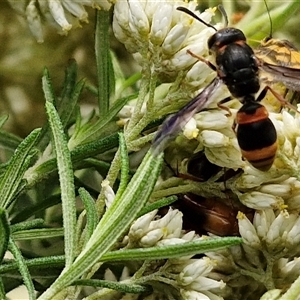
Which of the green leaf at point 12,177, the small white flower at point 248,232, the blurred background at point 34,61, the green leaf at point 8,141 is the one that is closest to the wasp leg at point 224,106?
the small white flower at point 248,232

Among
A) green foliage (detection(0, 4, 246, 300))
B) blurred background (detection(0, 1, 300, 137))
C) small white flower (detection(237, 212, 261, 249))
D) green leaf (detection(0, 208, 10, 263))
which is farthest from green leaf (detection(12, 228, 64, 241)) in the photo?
blurred background (detection(0, 1, 300, 137))

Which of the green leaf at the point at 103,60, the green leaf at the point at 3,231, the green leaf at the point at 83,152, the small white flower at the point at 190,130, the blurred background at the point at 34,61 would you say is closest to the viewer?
the green leaf at the point at 3,231

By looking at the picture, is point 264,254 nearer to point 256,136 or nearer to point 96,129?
point 256,136

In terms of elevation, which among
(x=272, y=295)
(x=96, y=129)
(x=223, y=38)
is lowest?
(x=272, y=295)

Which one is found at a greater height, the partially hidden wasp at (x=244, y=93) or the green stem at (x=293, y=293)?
the partially hidden wasp at (x=244, y=93)

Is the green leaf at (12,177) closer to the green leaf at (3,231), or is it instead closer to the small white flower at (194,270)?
the green leaf at (3,231)

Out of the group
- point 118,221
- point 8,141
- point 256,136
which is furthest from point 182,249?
point 8,141

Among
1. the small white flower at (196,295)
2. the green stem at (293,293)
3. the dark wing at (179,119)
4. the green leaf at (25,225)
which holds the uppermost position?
the dark wing at (179,119)
